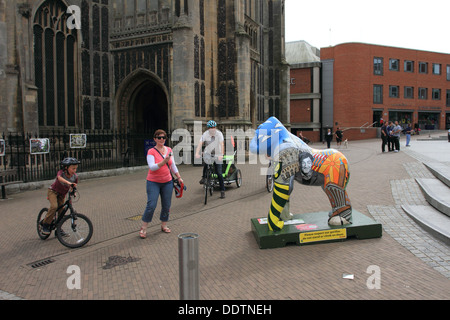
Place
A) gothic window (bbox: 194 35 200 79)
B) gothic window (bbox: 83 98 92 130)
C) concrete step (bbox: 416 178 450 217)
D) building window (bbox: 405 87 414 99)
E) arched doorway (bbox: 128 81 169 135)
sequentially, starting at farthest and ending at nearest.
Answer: building window (bbox: 405 87 414 99)
arched doorway (bbox: 128 81 169 135)
gothic window (bbox: 83 98 92 130)
gothic window (bbox: 194 35 200 79)
concrete step (bbox: 416 178 450 217)

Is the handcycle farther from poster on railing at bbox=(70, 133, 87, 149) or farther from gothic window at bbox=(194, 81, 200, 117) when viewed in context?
gothic window at bbox=(194, 81, 200, 117)

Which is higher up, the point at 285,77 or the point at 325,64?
the point at 325,64

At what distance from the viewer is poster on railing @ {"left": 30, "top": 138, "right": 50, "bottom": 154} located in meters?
12.0

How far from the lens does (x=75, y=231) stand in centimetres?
570

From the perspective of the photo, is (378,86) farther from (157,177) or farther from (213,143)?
(157,177)

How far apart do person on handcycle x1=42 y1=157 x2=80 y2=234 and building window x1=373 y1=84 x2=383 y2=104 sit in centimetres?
4288

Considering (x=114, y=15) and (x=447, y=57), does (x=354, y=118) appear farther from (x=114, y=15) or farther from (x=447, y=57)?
(x=114, y=15)

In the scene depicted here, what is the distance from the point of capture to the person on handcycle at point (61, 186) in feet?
18.5

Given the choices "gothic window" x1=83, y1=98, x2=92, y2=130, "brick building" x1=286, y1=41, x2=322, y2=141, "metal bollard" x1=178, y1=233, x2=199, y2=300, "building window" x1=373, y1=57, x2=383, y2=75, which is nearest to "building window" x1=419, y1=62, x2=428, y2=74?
"building window" x1=373, y1=57, x2=383, y2=75

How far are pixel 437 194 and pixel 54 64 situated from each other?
694 inches

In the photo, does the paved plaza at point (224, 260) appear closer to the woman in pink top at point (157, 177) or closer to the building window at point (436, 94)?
the woman in pink top at point (157, 177)
